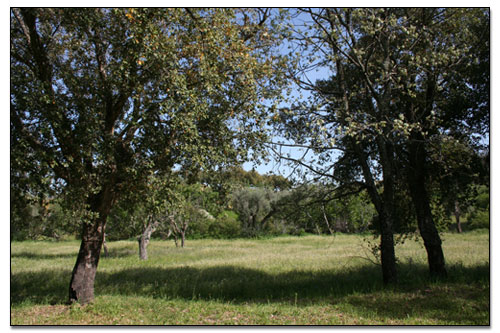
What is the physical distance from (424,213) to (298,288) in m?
5.32

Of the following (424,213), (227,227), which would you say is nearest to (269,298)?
(424,213)

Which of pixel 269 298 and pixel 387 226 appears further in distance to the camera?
pixel 269 298

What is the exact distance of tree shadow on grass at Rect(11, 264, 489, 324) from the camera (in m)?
8.51

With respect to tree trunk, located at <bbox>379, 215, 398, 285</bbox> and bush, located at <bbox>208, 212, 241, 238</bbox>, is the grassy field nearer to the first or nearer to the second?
tree trunk, located at <bbox>379, 215, 398, 285</bbox>

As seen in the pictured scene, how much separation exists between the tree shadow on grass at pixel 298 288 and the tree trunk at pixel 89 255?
3.19ft

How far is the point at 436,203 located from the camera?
12.6 m

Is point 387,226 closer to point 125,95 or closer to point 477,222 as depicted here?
point 125,95

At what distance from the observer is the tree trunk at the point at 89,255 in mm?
9703

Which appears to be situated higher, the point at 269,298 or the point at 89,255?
the point at 89,255

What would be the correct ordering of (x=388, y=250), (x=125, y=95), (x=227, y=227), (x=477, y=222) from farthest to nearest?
(x=227, y=227) → (x=477, y=222) → (x=388, y=250) → (x=125, y=95)

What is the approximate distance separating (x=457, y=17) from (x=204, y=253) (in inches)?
862

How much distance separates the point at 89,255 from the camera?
9.94 metres

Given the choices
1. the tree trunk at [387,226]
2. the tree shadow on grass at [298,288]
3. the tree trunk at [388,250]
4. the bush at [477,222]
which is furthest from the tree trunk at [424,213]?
the bush at [477,222]
